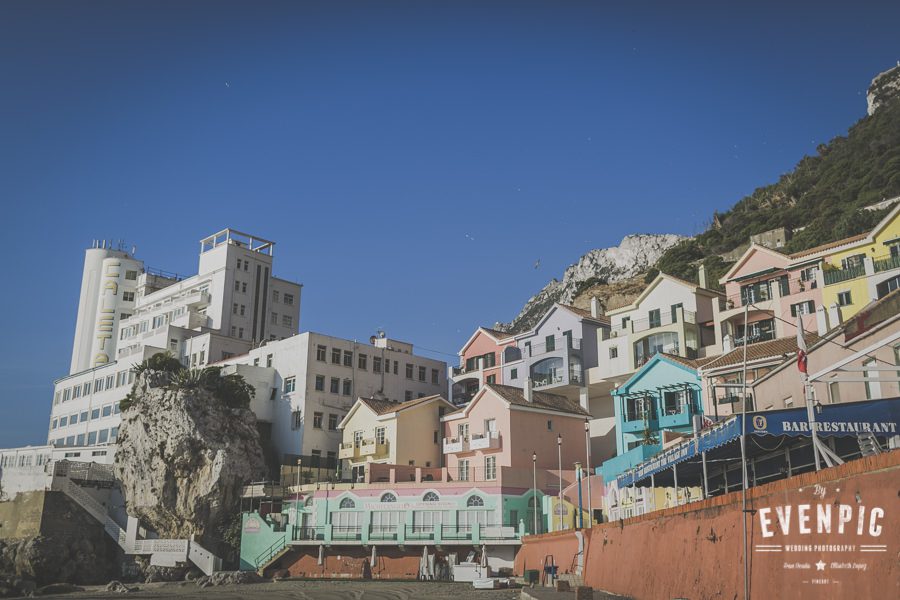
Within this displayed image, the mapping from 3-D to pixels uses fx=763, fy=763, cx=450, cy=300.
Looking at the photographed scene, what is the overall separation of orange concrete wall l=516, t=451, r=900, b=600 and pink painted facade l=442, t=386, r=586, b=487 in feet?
103

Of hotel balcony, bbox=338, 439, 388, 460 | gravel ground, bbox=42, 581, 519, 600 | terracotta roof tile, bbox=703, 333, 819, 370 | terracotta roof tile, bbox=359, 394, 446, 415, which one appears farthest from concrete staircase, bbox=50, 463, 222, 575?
terracotta roof tile, bbox=703, 333, 819, 370

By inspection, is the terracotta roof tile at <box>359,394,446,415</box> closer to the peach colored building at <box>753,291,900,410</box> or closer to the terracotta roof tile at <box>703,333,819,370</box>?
the terracotta roof tile at <box>703,333,819,370</box>

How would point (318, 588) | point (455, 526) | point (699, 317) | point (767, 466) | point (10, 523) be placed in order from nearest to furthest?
point (767, 466) → point (318, 588) → point (455, 526) → point (699, 317) → point (10, 523)

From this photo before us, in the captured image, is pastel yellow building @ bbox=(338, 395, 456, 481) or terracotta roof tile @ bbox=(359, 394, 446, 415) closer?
pastel yellow building @ bbox=(338, 395, 456, 481)

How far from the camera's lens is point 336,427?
7106cm

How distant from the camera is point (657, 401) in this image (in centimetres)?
5366

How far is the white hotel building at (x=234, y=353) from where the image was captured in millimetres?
71062

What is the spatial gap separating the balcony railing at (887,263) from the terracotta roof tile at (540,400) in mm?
23878

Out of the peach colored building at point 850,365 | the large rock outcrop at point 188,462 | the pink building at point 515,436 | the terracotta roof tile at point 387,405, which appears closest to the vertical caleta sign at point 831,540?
the peach colored building at point 850,365

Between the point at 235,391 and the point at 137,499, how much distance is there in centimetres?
1196

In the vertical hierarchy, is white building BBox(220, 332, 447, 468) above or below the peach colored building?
above

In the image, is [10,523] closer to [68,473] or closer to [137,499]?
[68,473]

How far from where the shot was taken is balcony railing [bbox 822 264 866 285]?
169 ft

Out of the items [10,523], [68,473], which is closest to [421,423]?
[68,473]
